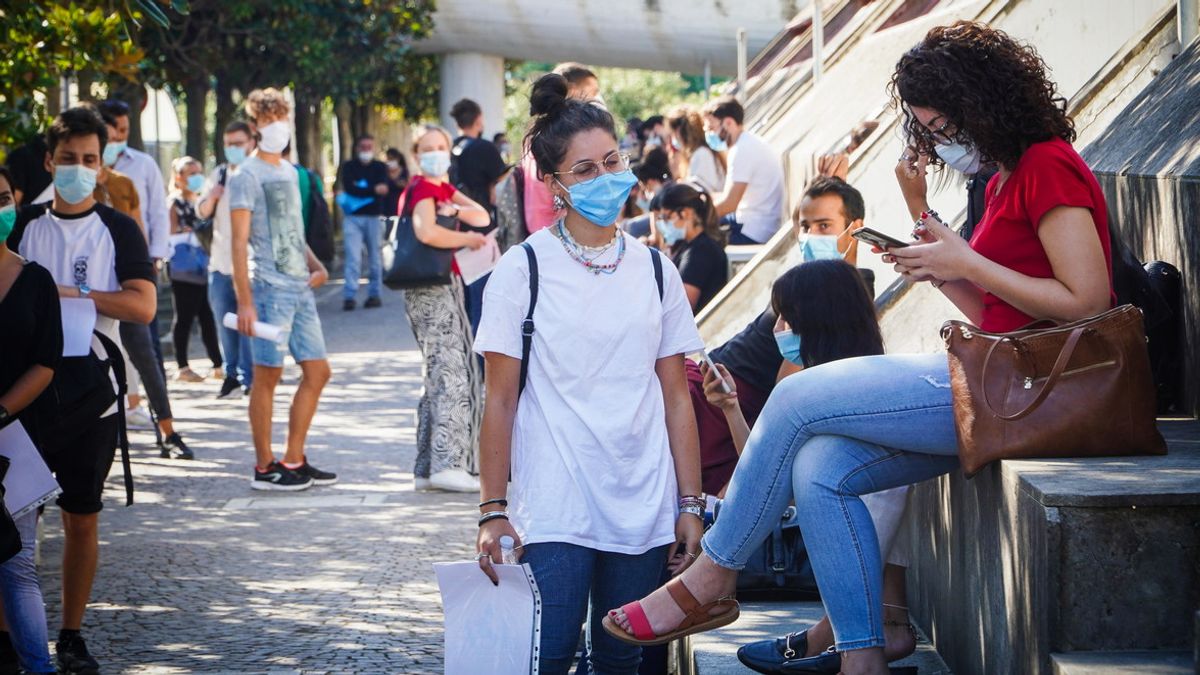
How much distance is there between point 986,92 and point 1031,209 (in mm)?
334

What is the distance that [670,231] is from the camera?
8.73 m

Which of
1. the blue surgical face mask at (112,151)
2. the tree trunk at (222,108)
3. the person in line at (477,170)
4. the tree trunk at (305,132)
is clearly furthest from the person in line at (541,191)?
the tree trunk at (305,132)

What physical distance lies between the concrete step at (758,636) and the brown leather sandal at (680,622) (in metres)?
0.54

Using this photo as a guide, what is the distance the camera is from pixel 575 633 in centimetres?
379

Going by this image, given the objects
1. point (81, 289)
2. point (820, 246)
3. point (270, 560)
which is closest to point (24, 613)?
point (81, 289)

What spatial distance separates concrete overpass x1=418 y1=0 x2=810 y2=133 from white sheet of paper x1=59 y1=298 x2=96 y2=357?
2289cm

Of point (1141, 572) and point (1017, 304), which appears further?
point (1017, 304)

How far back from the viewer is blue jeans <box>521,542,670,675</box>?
3.75 meters

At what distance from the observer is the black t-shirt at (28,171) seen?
9703mm

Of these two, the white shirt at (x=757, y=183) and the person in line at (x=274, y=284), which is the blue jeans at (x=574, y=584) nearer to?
the person in line at (x=274, y=284)

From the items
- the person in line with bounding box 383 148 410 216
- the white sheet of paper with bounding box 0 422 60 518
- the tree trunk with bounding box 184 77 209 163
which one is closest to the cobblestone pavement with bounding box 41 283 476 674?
the white sheet of paper with bounding box 0 422 60 518

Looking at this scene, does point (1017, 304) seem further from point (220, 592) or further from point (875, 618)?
point (220, 592)

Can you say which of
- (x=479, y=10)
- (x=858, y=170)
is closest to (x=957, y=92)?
(x=858, y=170)

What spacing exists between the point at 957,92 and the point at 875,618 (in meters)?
1.25
